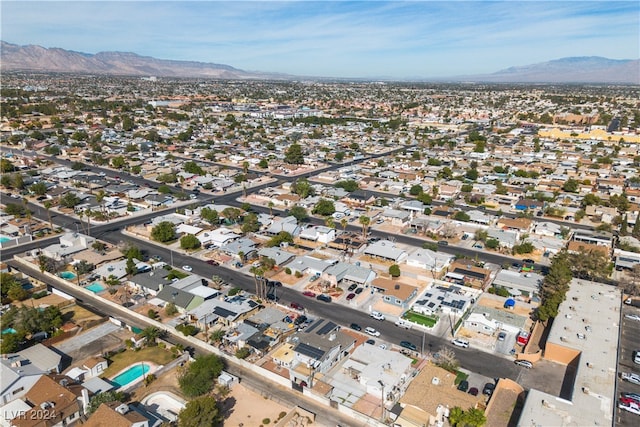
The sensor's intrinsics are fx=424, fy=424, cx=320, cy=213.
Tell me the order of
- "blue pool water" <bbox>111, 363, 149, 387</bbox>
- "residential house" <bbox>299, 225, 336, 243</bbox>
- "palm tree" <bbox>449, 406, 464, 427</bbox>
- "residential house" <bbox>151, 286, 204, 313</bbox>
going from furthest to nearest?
"residential house" <bbox>299, 225, 336, 243</bbox> → "residential house" <bbox>151, 286, 204, 313</bbox> → "blue pool water" <bbox>111, 363, 149, 387</bbox> → "palm tree" <bbox>449, 406, 464, 427</bbox>

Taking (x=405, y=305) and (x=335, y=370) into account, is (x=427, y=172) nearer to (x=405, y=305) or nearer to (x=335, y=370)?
(x=405, y=305)

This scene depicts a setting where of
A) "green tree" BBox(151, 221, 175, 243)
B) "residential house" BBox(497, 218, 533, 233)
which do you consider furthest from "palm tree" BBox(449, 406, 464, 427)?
"green tree" BBox(151, 221, 175, 243)

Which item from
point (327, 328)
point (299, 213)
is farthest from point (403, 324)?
point (299, 213)

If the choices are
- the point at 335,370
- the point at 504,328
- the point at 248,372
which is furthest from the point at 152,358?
the point at 504,328

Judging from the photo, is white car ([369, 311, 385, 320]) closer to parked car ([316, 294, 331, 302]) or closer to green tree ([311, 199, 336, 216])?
parked car ([316, 294, 331, 302])

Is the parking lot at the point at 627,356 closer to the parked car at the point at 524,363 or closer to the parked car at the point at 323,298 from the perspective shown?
the parked car at the point at 524,363
